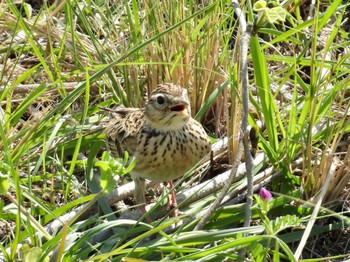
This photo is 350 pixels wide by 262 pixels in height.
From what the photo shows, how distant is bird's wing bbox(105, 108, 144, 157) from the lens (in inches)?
166

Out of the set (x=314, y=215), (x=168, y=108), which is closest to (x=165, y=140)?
(x=168, y=108)

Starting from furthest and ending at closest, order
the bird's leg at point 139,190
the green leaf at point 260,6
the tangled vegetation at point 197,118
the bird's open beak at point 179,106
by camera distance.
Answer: the bird's leg at point 139,190
the bird's open beak at point 179,106
the tangled vegetation at point 197,118
the green leaf at point 260,6

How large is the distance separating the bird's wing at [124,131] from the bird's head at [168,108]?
107mm

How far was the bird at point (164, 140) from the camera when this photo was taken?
4.00 meters

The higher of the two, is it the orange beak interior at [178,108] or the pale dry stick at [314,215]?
the orange beak interior at [178,108]

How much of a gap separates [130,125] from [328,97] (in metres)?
0.97

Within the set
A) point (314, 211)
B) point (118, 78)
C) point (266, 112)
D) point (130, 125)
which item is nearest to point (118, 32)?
point (118, 78)

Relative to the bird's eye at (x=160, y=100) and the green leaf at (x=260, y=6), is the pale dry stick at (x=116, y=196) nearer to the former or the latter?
the bird's eye at (x=160, y=100)

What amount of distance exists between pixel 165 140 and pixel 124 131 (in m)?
0.26

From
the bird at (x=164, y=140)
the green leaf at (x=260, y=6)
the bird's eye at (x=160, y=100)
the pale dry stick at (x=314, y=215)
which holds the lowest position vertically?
the pale dry stick at (x=314, y=215)

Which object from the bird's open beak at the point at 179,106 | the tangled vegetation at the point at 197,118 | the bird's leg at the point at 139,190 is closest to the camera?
the tangled vegetation at the point at 197,118

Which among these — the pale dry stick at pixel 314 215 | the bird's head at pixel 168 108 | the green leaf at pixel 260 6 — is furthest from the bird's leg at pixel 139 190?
the green leaf at pixel 260 6

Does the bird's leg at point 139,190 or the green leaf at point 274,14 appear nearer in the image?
the green leaf at point 274,14

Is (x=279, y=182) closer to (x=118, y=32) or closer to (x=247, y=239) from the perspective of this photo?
(x=247, y=239)
